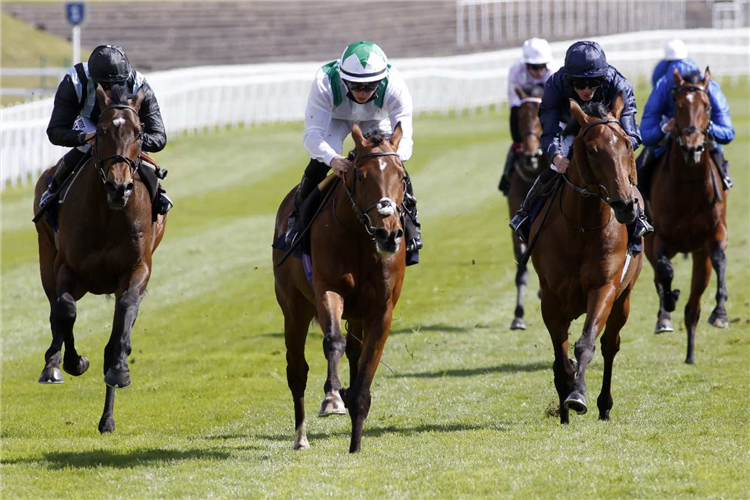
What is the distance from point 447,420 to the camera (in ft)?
32.5

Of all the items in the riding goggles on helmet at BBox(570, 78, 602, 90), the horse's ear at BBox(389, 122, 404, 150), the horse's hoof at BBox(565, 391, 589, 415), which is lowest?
the horse's hoof at BBox(565, 391, 589, 415)

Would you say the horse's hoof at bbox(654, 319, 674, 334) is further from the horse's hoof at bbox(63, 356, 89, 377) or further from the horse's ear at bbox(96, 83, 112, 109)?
the horse's ear at bbox(96, 83, 112, 109)

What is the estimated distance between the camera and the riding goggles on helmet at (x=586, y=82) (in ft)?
30.1

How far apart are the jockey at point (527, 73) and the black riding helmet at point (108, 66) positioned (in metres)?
6.07

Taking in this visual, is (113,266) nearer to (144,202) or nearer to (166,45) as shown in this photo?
(144,202)

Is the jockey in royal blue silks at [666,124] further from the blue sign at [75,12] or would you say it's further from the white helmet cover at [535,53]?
the blue sign at [75,12]

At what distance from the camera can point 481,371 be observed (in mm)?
12523

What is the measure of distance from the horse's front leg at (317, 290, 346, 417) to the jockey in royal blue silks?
5190 millimetres

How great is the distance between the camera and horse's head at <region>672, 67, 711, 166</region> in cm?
1166

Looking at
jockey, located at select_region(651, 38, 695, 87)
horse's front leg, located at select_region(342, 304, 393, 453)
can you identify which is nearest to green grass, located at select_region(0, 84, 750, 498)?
horse's front leg, located at select_region(342, 304, 393, 453)

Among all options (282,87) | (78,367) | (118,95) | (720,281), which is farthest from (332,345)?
(282,87)

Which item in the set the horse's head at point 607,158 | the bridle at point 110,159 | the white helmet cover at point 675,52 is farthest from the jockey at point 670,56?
the bridle at point 110,159

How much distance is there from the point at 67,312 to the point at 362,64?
2.75 m

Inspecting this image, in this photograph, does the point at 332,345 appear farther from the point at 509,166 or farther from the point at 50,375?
the point at 509,166
